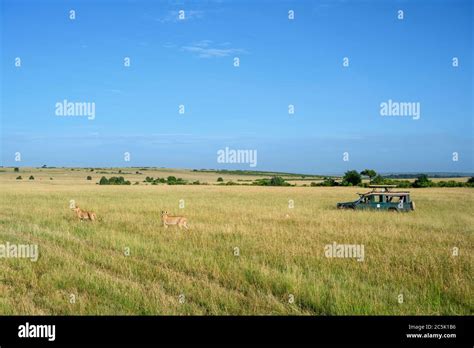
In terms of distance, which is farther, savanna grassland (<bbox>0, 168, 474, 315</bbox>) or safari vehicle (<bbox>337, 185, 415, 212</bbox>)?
safari vehicle (<bbox>337, 185, 415, 212</bbox>)

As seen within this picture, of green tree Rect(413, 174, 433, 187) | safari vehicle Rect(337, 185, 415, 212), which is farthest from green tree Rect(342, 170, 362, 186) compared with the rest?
safari vehicle Rect(337, 185, 415, 212)

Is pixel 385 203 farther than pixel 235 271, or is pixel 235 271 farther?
pixel 385 203

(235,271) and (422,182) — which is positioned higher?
(422,182)

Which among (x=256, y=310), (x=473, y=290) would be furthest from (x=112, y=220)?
(x=473, y=290)

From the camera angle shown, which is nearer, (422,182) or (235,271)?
(235,271)

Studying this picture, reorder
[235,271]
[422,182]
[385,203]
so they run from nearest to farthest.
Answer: [235,271] < [385,203] < [422,182]

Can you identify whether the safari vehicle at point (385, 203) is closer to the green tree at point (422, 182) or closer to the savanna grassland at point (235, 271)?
the savanna grassland at point (235, 271)

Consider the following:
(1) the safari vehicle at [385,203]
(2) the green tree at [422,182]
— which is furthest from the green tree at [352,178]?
(1) the safari vehicle at [385,203]

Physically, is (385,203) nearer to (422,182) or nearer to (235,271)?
(235,271)

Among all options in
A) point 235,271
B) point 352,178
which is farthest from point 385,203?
point 352,178

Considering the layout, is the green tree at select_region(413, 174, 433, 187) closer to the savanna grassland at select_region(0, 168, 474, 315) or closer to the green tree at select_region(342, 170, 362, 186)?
the green tree at select_region(342, 170, 362, 186)

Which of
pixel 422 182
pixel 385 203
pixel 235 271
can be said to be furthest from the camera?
pixel 422 182

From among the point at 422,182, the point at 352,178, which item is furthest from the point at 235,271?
the point at 422,182

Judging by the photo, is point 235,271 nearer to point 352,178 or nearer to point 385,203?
point 385,203
